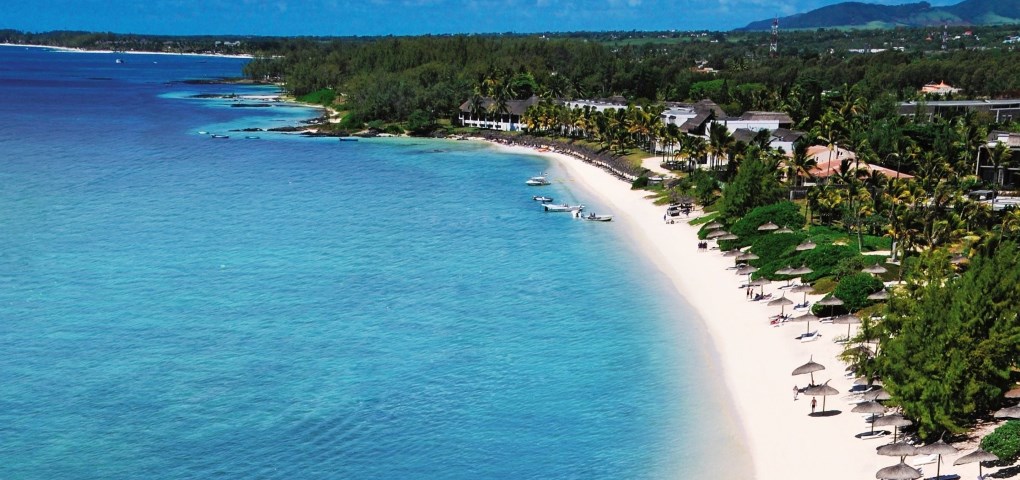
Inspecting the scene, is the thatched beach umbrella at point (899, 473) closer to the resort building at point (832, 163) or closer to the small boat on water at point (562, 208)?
the resort building at point (832, 163)

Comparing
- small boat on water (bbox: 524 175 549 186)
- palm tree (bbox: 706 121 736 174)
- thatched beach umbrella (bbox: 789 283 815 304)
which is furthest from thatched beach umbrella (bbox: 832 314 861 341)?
small boat on water (bbox: 524 175 549 186)

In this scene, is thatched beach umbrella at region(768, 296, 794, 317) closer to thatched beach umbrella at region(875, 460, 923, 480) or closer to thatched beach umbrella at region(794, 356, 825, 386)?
thatched beach umbrella at region(794, 356, 825, 386)

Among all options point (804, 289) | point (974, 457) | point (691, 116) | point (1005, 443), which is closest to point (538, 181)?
point (691, 116)

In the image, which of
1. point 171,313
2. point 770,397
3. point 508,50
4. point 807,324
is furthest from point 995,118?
point 508,50

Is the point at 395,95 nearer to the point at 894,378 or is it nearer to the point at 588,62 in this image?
the point at 588,62

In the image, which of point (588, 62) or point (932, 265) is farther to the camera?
point (588, 62)

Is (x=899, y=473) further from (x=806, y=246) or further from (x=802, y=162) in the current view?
(x=802, y=162)
